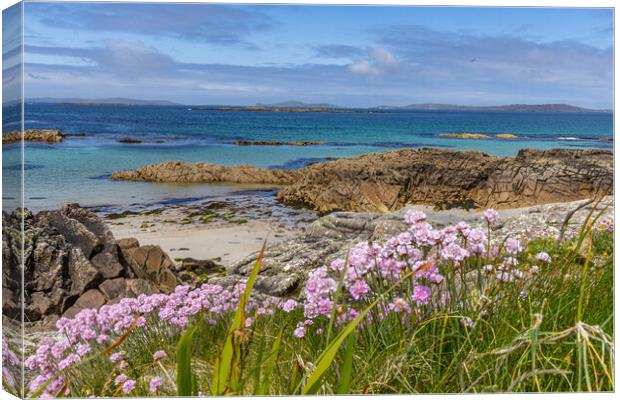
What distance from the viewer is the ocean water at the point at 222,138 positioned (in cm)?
357

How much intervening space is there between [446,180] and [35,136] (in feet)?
7.62

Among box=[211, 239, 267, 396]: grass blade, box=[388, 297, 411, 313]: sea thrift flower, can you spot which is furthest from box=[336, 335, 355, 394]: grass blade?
box=[388, 297, 411, 313]: sea thrift flower

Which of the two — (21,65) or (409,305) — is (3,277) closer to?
(21,65)

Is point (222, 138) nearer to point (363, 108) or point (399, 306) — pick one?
point (363, 108)

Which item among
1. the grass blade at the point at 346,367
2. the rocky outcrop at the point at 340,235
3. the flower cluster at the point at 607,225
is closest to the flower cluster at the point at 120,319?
the rocky outcrop at the point at 340,235

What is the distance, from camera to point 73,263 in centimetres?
358

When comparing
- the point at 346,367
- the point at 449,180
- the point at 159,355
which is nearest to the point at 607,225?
the point at 449,180

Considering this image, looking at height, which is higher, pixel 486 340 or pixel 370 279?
pixel 370 279

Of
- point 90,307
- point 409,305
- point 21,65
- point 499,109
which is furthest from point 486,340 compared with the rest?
point 21,65

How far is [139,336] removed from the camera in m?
3.49

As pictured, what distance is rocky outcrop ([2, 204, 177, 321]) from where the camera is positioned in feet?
11.1

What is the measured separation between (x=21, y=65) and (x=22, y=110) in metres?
0.24

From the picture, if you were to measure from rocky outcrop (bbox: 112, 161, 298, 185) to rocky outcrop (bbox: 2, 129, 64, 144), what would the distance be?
50cm

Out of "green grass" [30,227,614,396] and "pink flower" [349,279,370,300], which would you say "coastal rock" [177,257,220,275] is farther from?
"pink flower" [349,279,370,300]
